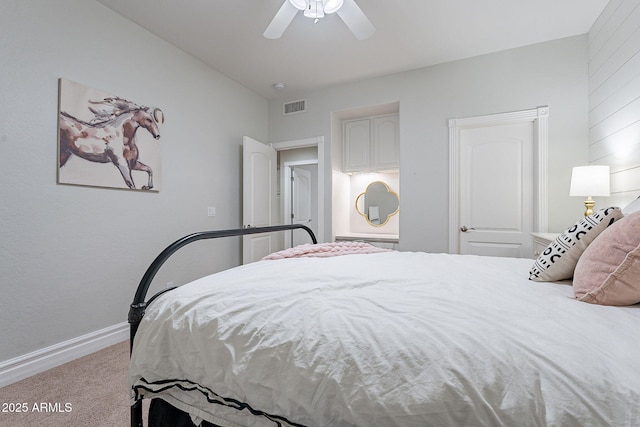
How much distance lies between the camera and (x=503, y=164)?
3070 mm

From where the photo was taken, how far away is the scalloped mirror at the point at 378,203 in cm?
430

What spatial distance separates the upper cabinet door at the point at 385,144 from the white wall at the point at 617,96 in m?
1.92

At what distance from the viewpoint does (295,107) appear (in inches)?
161

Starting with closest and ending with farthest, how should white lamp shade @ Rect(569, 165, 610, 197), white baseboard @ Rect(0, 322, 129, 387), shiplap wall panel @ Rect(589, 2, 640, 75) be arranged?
white baseboard @ Rect(0, 322, 129, 387), shiplap wall panel @ Rect(589, 2, 640, 75), white lamp shade @ Rect(569, 165, 610, 197)

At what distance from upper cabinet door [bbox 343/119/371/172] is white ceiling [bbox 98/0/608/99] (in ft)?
2.55

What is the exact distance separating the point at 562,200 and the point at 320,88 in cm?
299

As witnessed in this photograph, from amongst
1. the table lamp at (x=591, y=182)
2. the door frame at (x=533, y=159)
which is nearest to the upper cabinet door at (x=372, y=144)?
the door frame at (x=533, y=159)

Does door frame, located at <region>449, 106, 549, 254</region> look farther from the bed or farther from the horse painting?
the horse painting

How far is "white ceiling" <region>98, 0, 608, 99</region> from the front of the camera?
236 centimetres

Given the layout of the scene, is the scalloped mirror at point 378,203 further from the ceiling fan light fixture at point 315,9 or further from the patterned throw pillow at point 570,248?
the patterned throw pillow at point 570,248

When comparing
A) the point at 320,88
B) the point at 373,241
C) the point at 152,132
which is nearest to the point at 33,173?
the point at 152,132

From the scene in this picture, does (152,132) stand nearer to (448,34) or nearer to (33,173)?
(33,173)

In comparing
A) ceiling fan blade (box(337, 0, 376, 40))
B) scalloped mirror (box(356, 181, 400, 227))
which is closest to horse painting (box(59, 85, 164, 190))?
ceiling fan blade (box(337, 0, 376, 40))

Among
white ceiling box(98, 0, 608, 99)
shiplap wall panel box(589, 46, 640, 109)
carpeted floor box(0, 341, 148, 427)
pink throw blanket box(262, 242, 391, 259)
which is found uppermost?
white ceiling box(98, 0, 608, 99)
